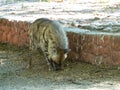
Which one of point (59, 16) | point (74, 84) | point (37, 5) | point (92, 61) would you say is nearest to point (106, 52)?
point (92, 61)

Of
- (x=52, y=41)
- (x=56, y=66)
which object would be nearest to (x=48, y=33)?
(x=52, y=41)

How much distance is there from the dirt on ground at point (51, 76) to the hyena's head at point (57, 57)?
0.43 feet

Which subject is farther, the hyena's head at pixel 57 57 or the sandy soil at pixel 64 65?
the hyena's head at pixel 57 57

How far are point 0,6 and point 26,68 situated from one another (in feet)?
14.9

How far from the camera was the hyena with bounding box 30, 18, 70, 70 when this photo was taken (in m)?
8.77

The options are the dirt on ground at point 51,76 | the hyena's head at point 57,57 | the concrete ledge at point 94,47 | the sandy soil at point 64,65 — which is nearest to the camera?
the dirt on ground at point 51,76

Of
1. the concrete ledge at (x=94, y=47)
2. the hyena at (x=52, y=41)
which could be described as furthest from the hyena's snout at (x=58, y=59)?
the concrete ledge at (x=94, y=47)

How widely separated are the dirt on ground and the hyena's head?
0.13 metres

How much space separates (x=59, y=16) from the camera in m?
11.4

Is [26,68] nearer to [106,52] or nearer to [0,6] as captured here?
[106,52]

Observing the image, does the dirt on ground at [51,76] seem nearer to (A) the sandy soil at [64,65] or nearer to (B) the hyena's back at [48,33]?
(A) the sandy soil at [64,65]

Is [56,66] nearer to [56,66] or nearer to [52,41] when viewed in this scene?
[56,66]

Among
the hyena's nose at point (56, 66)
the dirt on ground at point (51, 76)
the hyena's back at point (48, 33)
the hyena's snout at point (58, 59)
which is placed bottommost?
the dirt on ground at point (51, 76)

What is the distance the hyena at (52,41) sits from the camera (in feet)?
28.8
